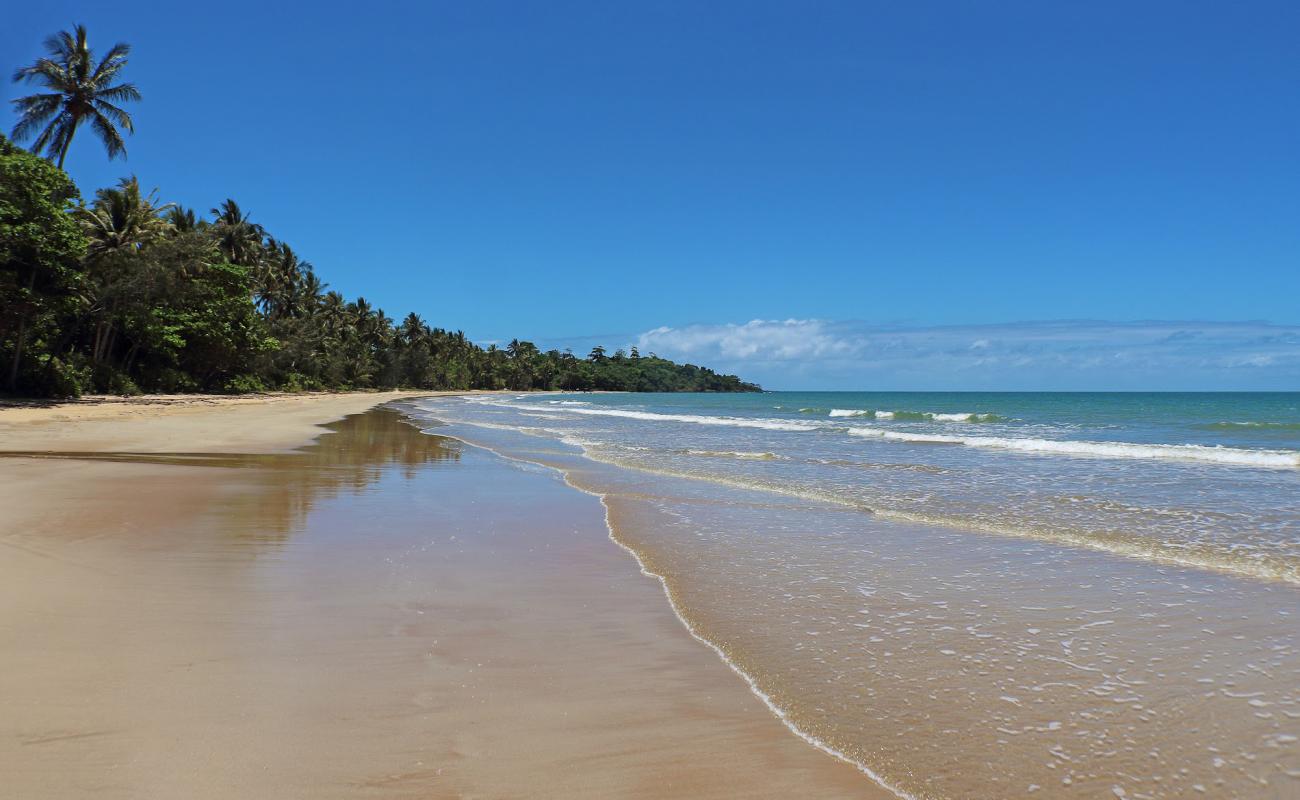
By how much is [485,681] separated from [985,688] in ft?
7.74

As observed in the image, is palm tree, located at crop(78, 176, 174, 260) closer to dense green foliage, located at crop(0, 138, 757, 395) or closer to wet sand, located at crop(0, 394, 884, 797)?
Answer: dense green foliage, located at crop(0, 138, 757, 395)

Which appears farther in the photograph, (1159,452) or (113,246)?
(113,246)

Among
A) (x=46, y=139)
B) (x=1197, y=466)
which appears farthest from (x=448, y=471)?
(x=46, y=139)

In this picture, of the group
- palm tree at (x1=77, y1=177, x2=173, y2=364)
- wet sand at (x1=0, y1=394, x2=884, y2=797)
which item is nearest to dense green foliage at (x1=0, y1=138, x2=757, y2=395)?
palm tree at (x1=77, y1=177, x2=173, y2=364)

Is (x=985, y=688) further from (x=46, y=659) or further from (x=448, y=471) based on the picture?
(x=448, y=471)

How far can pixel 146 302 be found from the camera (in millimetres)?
37719

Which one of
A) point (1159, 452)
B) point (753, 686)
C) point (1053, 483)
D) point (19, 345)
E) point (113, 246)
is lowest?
point (753, 686)

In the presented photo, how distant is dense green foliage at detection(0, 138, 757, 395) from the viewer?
88.6ft

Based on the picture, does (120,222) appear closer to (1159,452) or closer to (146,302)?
(146,302)

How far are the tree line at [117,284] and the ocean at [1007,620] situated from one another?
2675 centimetres

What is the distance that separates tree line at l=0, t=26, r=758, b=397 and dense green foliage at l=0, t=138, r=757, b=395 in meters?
0.07

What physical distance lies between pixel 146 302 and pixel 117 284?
98.7 inches

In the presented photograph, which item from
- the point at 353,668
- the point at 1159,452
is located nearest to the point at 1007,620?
the point at 353,668

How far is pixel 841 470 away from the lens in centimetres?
1436
